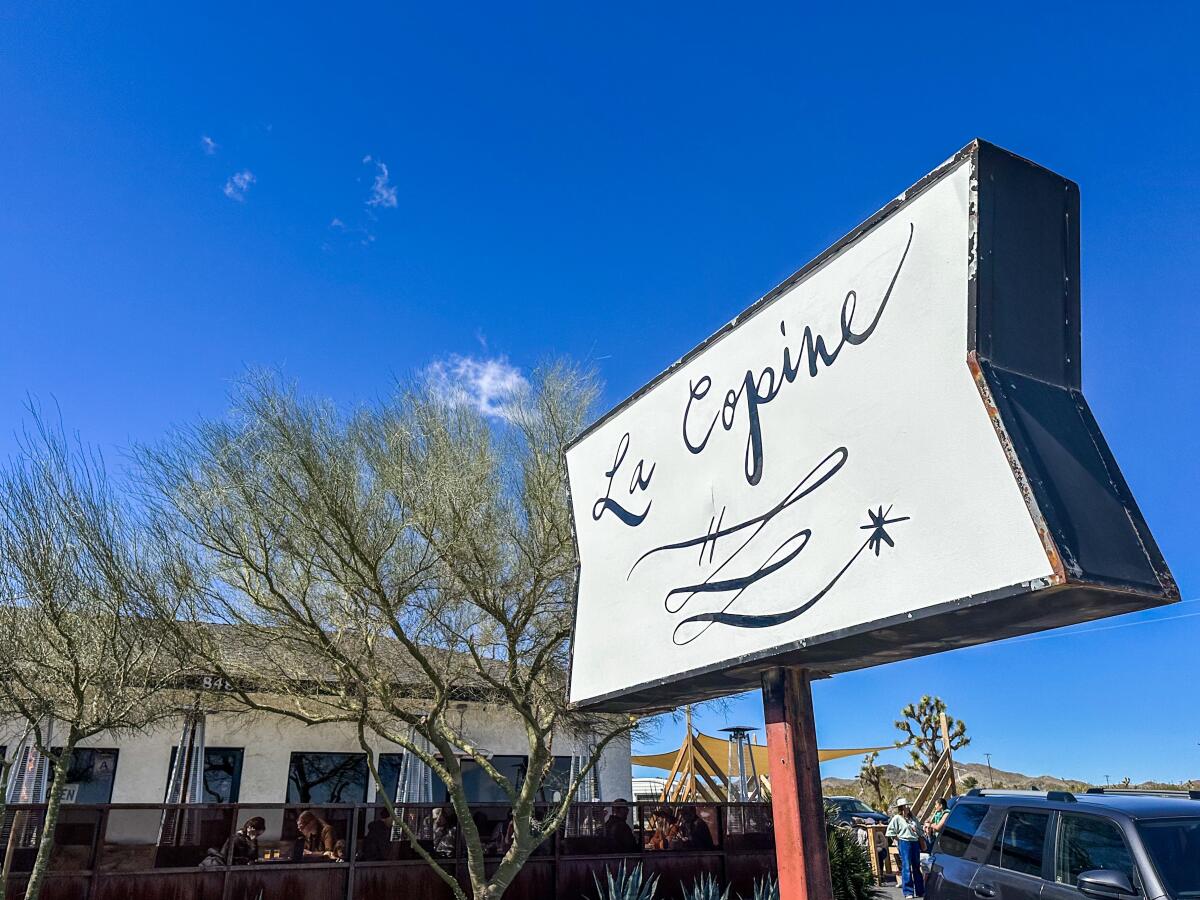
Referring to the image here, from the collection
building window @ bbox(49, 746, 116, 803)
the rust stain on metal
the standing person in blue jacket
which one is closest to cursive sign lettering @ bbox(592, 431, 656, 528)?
the rust stain on metal

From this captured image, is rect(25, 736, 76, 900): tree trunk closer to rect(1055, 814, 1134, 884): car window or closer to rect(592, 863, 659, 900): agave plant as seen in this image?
rect(592, 863, 659, 900): agave plant

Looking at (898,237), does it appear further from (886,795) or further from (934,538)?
(886,795)

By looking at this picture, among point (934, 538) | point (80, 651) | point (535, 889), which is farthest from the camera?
point (535, 889)

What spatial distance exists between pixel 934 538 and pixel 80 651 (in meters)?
9.75

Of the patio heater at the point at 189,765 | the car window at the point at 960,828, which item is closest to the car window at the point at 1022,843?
the car window at the point at 960,828

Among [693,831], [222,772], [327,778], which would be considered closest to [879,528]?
[693,831]

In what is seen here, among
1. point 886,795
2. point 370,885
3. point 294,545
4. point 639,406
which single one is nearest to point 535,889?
point 370,885

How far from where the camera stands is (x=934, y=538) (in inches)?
122

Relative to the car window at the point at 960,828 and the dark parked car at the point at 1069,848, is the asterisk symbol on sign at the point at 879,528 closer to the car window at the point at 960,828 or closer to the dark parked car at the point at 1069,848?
the dark parked car at the point at 1069,848

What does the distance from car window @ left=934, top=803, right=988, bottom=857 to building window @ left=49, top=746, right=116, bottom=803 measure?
13.1 m

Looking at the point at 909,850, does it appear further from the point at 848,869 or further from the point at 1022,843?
the point at 1022,843

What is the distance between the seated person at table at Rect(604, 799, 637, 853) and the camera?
1201cm

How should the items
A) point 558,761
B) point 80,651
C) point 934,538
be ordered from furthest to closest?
1. point 558,761
2. point 80,651
3. point 934,538

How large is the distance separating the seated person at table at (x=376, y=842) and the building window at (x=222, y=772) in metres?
5.55
